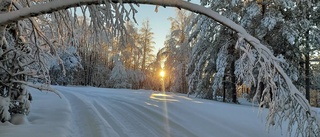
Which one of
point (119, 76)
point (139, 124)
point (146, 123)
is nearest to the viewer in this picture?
point (139, 124)

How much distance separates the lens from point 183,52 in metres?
28.0

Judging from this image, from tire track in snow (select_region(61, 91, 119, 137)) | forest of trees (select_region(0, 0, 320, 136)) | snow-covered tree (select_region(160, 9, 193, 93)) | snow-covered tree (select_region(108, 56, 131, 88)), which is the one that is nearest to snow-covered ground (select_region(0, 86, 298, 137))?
tire track in snow (select_region(61, 91, 119, 137))

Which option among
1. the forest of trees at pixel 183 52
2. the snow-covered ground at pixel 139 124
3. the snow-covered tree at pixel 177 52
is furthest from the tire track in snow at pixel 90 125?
the snow-covered tree at pixel 177 52

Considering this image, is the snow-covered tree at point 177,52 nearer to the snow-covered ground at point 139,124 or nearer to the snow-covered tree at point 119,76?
the snow-covered tree at point 119,76

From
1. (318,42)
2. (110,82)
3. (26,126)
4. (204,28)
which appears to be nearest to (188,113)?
(26,126)

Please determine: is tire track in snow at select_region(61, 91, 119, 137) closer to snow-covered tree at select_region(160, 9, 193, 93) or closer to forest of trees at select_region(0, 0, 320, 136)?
forest of trees at select_region(0, 0, 320, 136)

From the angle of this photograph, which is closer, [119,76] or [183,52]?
[183,52]

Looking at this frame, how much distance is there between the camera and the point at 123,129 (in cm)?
639

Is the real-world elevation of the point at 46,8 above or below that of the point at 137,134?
above

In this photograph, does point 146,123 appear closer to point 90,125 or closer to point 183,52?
point 90,125

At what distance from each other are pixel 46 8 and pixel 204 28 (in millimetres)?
12625

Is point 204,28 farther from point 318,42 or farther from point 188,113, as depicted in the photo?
point 188,113

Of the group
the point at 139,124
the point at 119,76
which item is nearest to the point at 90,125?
the point at 139,124

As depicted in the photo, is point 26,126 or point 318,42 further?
point 318,42
